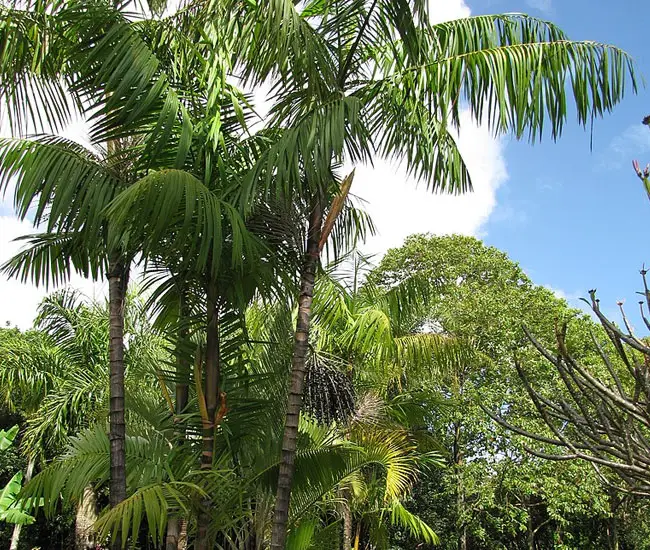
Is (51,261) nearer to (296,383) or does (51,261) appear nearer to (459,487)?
(296,383)

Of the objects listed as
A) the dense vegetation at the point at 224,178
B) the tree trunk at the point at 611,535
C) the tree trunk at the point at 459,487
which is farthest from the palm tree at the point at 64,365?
the tree trunk at the point at 611,535

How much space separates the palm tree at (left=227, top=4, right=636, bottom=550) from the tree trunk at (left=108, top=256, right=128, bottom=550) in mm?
1150

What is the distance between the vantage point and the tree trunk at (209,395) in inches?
191

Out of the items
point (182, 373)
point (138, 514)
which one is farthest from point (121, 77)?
point (138, 514)

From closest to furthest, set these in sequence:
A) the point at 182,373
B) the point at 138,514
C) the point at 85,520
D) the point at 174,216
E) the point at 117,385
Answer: the point at 138,514
the point at 174,216
the point at 117,385
the point at 182,373
the point at 85,520

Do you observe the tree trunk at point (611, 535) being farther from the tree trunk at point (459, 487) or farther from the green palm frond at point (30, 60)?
the green palm frond at point (30, 60)

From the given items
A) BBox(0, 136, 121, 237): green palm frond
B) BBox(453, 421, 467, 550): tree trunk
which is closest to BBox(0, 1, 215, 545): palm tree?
BBox(0, 136, 121, 237): green palm frond

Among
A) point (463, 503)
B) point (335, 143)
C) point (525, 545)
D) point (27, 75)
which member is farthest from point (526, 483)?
point (27, 75)

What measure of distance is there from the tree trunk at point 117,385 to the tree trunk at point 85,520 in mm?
8398

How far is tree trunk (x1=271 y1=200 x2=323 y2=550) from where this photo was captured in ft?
15.1

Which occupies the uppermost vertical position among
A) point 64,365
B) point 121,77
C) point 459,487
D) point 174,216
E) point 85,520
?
point 121,77

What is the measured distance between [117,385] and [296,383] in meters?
1.35

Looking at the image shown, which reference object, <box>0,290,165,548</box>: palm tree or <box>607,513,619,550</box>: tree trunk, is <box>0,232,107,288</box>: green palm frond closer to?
<box>0,290,165,548</box>: palm tree

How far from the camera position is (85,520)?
Answer: 13273 mm
